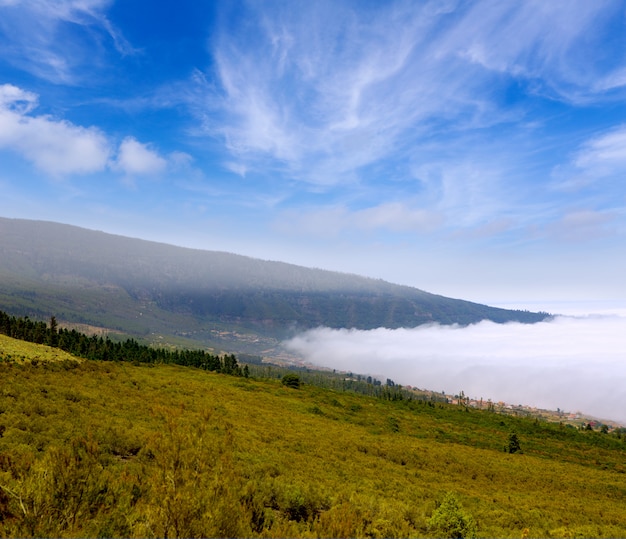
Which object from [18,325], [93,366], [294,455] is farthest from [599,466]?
[18,325]

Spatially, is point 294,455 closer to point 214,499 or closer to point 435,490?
point 435,490

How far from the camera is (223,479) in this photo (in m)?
8.69

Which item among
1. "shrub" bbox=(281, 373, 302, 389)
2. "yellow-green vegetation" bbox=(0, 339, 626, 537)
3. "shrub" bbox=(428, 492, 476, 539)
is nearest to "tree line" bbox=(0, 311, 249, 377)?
"shrub" bbox=(281, 373, 302, 389)

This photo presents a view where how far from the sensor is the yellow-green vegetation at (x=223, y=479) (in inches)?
323

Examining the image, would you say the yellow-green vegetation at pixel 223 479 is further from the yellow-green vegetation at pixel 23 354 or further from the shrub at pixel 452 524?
the yellow-green vegetation at pixel 23 354

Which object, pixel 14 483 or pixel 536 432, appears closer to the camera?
pixel 14 483

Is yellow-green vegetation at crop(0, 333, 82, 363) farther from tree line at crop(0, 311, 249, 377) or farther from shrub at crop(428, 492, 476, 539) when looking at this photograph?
tree line at crop(0, 311, 249, 377)

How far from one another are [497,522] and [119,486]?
18.5 m

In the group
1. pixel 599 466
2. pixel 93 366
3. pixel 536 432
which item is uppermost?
pixel 93 366

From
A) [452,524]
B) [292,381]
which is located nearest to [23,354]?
[452,524]

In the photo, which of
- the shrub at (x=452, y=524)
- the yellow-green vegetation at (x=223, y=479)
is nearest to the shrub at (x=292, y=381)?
the yellow-green vegetation at (x=223, y=479)

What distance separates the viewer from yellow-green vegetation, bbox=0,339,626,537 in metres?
8.20

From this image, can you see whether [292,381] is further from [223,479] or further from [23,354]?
[223,479]

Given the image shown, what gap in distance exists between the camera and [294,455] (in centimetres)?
2356
